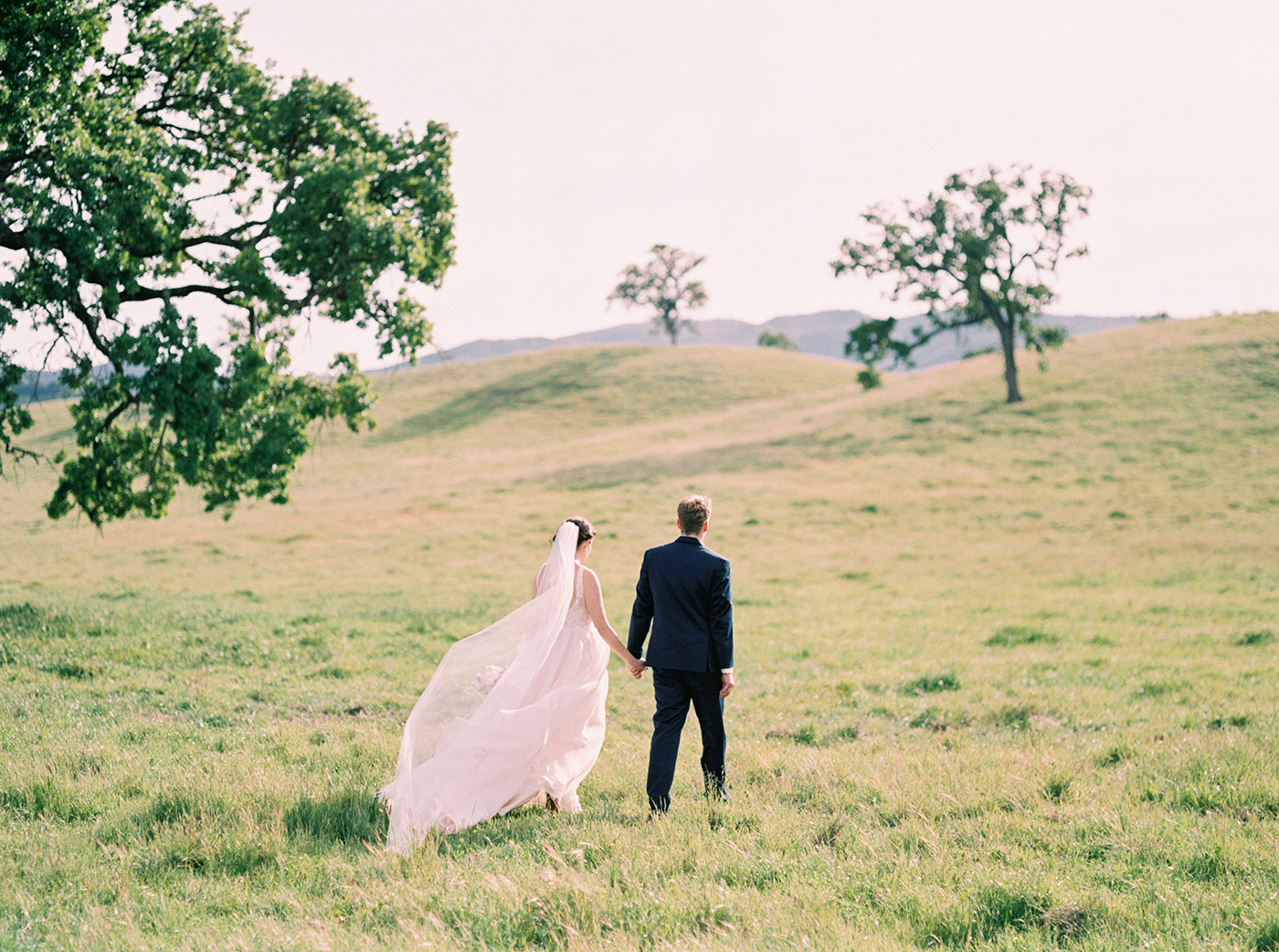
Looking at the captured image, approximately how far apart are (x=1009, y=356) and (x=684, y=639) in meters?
50.1

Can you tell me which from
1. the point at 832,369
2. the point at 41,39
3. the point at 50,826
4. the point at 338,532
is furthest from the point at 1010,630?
the point at 832,369

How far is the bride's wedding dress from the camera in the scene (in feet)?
22.8

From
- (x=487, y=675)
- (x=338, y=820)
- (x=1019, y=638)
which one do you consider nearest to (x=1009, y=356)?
(x=1019, y=638)

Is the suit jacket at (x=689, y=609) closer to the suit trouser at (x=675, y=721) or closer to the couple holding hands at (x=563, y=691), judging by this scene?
the couple holding hands at (x=563, y=691)

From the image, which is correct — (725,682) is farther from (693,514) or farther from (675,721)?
(693,514)

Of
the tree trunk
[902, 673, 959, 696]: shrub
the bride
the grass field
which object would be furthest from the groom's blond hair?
the tree trunk

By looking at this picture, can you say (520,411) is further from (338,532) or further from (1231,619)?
(1231,619)

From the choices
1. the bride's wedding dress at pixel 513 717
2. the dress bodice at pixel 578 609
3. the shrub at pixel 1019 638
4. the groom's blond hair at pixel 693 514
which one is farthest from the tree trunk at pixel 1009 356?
the bride's wedding dress at pixel 513 717

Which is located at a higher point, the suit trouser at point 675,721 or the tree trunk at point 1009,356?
the tree trunk at point 1009,356

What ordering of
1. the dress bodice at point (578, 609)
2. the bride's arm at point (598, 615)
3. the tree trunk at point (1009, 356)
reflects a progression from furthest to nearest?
1. the tree trunk at point (1009, 356)
2. the dress bodice at point (578, 609)
3. the bride's arm at point (598, 615)

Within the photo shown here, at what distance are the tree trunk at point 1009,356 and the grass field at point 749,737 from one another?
53.8 ft

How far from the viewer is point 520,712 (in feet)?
23.5

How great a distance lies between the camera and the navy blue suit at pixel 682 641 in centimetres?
698

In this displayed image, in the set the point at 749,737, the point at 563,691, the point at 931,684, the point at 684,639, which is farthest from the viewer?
the point at 931,684
